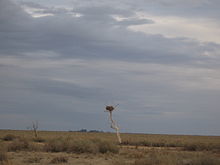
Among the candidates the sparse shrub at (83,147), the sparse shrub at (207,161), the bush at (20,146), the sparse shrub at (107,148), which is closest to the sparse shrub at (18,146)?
the bush at (20,146)

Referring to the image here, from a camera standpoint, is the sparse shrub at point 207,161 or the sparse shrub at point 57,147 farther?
the sparse shrub at point 57,147

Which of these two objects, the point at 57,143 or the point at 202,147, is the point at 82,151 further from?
A: the point at 202,147

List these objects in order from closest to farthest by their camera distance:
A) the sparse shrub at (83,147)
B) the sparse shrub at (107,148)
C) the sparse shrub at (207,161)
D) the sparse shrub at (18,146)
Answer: the sparse shrub at (207,161) < the sparse shrub at (83,147) < the sparse shrub at (107,148) < the sparse shrub at (18,146)

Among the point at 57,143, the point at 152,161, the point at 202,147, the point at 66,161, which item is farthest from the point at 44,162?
the point at 202,147

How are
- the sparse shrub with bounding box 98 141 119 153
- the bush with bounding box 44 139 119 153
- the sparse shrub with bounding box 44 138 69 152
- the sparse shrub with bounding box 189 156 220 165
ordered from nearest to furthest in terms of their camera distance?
the sparse shrub with bounding box 189 156 220 165 < the bush with bounding box 44 139 119 153 < the sparse shrub with bounding box 98 141 119 153 < the sparse shrub with bounding box 44 138 69 152

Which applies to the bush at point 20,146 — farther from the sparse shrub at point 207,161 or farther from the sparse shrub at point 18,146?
the sparse shrub at point 207,161

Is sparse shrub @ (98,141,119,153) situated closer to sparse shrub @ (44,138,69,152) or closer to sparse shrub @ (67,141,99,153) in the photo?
sparse shrub @ (67,141,99,153)

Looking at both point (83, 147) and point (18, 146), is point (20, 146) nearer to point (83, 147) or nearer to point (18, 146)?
point (18, 146)

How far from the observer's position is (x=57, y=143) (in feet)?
105

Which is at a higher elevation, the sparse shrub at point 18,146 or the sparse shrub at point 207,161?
the sparse shrub at point 18,146

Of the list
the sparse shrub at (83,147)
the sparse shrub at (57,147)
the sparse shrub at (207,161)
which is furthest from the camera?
the sparse shrub at (57,147)

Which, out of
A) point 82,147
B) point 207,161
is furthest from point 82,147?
point 207,161

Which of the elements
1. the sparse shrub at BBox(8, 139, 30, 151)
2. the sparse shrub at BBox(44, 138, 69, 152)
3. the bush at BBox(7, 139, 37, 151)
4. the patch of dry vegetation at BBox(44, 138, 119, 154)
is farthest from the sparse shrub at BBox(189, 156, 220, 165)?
the sparse shrub at BBox(8, 139, 30, 151)

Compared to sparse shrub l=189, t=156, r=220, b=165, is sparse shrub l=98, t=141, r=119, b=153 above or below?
above
